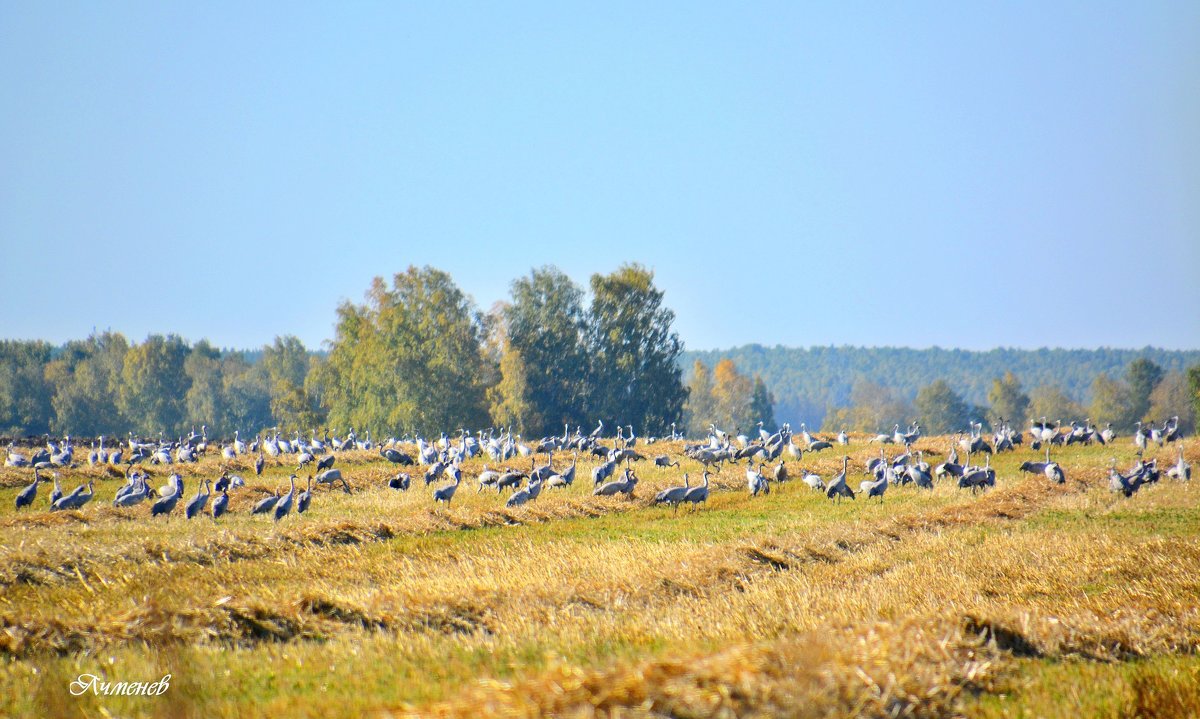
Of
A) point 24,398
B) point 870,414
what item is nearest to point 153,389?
point 24,398

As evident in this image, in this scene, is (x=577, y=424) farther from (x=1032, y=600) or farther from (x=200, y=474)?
(x=1032, y=600)

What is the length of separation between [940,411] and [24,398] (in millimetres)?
114789

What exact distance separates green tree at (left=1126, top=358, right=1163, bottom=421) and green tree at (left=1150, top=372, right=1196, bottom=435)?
3.95 ft

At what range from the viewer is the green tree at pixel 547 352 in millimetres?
88438

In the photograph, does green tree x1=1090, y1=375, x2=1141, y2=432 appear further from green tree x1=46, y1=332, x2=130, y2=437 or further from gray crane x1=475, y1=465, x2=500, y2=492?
green tree x1=46, y1=332, x2=130, y2=437

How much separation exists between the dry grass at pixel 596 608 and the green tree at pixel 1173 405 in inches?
4482

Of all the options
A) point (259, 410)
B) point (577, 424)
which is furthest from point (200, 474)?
point (259, 410)

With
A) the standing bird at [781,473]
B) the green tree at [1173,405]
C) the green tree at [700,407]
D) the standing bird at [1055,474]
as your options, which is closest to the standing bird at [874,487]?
the standing bird at [781,473]

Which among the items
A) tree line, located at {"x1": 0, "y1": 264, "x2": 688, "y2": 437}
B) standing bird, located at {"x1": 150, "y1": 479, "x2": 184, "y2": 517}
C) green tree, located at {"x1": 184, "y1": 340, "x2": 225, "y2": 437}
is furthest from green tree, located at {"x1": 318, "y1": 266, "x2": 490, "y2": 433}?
standing bird, located at {"x1": 150, "y1": 479, "x2": 184, "y2": 517}

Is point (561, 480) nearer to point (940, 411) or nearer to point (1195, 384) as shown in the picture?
point (1195, 384)

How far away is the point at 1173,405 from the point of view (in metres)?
130

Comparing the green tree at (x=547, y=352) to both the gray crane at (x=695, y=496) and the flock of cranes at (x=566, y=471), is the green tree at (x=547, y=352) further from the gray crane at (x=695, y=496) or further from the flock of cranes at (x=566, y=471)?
the gray crane at (x=695, y=496)

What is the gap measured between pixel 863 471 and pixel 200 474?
24.0 metres

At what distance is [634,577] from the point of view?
1617cm
